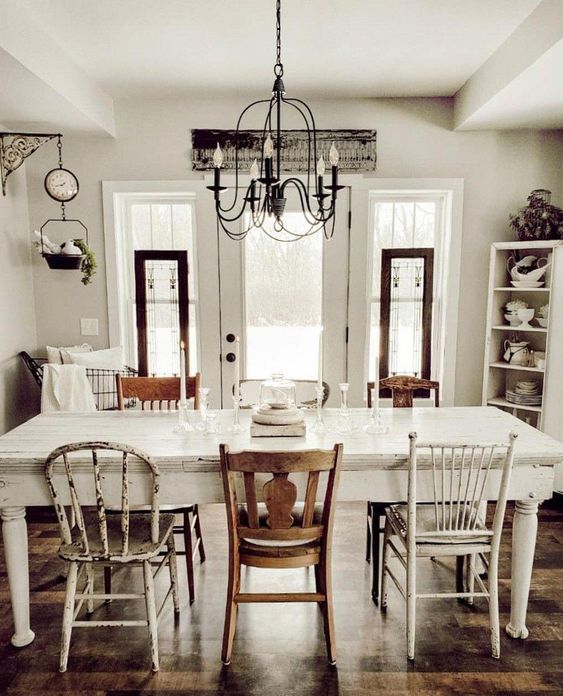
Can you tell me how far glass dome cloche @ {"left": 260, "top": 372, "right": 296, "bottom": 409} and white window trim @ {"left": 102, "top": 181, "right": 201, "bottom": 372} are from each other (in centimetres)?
196

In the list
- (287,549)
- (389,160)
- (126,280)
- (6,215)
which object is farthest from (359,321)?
(6,215)

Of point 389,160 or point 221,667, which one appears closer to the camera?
point 221,667

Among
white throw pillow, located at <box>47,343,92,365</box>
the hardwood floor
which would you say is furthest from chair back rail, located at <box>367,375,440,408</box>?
white throw pillow, located at <box>47,343,92,365</box>

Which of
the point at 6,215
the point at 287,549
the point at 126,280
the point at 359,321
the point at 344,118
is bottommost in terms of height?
the point at 287,549

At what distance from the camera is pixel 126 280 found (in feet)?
14.0

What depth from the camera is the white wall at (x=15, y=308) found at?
Answer: 374cm

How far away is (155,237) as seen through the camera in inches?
166

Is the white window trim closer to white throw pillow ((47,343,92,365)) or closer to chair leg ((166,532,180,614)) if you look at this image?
white throw pillow ((47,343,92,365))

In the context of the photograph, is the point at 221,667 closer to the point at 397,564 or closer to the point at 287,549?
the point at 287,549

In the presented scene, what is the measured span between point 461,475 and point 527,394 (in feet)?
7.05

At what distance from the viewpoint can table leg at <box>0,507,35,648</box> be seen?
210cm

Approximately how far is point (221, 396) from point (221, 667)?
7.71 ft

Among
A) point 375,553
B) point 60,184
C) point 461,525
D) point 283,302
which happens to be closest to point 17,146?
point 60,184

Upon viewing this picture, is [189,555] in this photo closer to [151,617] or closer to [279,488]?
[151,617]
